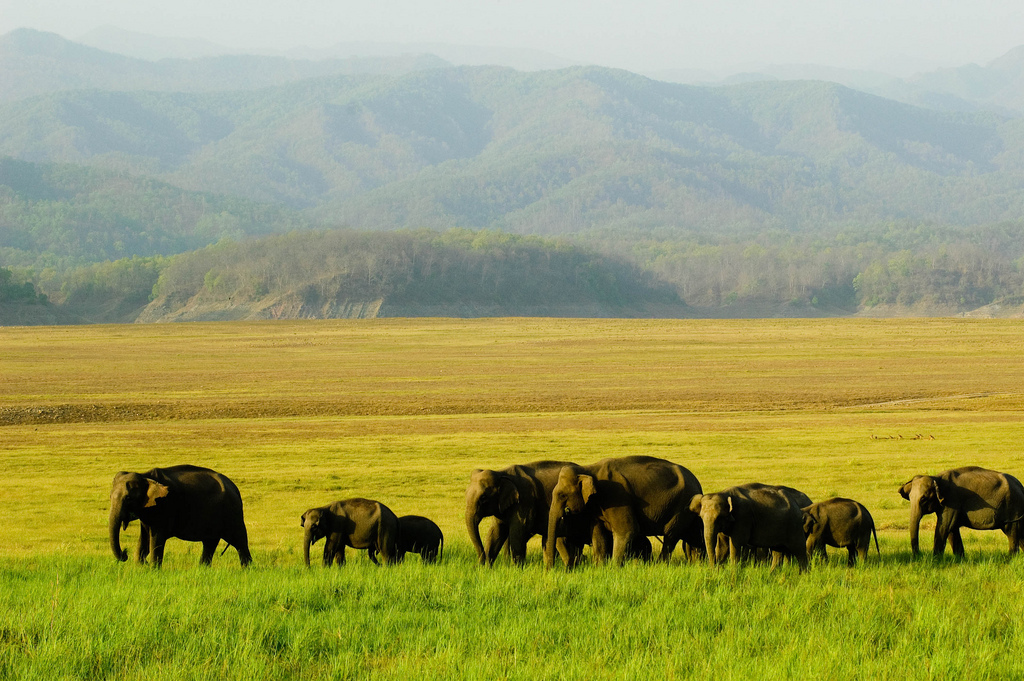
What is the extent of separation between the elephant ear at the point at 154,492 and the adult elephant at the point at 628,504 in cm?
479

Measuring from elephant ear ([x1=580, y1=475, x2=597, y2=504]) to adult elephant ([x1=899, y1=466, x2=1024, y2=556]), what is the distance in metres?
4.32

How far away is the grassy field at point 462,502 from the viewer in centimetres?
987

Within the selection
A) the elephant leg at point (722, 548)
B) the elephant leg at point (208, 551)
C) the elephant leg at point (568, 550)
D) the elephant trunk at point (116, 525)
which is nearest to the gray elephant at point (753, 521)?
the elephant leg at point (722, 548)

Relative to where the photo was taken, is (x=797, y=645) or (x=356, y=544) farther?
(x=356, y=544)

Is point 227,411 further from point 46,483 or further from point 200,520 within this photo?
point 200,520

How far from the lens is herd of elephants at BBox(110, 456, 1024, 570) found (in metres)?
13.7

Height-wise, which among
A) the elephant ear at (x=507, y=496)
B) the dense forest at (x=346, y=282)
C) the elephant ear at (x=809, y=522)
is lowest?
the elephant ear at (x=809, y=522)

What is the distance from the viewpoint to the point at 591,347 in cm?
7712

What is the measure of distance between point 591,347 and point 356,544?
2481 inches

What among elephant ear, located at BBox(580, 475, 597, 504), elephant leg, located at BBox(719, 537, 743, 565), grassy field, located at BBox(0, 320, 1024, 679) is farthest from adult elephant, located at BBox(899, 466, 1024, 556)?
elephant ear, located at BBox(580, 475, 597, 504)

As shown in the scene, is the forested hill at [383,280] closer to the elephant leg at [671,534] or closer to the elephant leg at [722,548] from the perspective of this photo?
the elephant leg at [671,534]

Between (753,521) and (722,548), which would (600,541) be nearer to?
(722,548)

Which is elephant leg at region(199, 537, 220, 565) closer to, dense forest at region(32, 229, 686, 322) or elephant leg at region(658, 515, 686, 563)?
elephant leg at region(658, 515, 686, 563)

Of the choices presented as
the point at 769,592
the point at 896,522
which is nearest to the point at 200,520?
the point at 769,592
